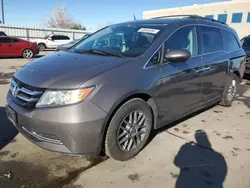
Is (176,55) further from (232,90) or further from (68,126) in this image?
(232,90)

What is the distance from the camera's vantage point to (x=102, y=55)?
2.98 m

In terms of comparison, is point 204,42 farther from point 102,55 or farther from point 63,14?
point 63,14

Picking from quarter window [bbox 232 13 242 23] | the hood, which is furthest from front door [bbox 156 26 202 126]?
quarter window [bbox 232 13 242 23]

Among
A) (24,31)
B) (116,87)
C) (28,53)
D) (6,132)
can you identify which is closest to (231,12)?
(24,31)

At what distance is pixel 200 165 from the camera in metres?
2.73

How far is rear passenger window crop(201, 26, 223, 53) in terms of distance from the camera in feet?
12.4

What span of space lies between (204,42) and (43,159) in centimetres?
302

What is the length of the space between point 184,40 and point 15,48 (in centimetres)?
1297

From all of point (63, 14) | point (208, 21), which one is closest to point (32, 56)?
point (208, 21)

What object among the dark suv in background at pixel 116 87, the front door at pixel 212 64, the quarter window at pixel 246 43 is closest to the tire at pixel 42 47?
the quarter window at pixel 246 43

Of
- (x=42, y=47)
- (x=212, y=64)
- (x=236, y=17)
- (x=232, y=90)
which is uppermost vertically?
(x=236, y=17)

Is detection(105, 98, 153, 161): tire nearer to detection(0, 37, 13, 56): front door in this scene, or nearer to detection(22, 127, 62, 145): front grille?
detection(22, 127, 62, 145): front grille

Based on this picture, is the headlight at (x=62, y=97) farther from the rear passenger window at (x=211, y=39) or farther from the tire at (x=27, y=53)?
the tire at (x=27, y=53)

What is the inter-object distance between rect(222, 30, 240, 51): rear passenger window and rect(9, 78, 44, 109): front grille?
3.70 metres
